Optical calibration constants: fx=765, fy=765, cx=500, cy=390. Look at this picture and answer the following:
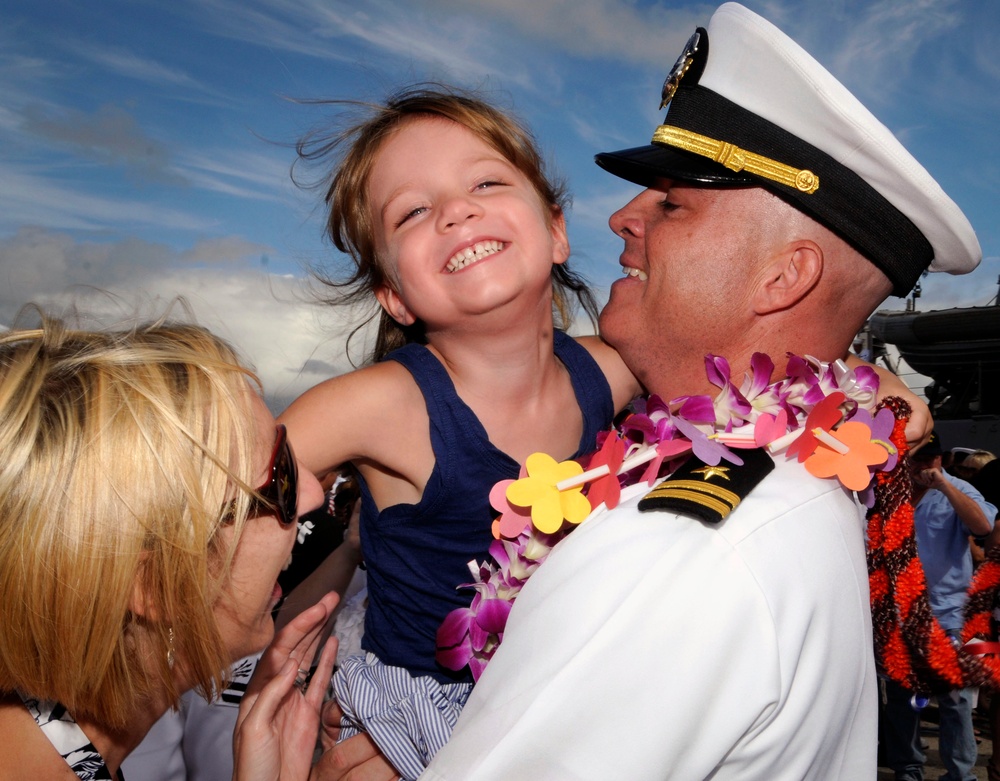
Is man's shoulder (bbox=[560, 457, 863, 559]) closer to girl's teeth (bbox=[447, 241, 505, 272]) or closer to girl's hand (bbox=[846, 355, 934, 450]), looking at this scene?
girl's hand (bbox=[846, 355, 934, 450])

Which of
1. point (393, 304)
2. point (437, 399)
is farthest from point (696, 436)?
point (393, 304)

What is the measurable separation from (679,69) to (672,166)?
0.38 metres

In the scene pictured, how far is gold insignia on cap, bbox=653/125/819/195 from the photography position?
205 centimetres

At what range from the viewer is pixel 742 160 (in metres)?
2.11

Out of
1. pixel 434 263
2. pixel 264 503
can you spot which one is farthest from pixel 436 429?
pixel 264 503

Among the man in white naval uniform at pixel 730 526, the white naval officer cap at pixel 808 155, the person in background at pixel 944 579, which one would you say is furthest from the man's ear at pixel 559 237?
the person in background at pixel 944 579

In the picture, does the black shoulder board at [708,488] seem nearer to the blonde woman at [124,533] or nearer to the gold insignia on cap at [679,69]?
the blonde woman at [124,533]

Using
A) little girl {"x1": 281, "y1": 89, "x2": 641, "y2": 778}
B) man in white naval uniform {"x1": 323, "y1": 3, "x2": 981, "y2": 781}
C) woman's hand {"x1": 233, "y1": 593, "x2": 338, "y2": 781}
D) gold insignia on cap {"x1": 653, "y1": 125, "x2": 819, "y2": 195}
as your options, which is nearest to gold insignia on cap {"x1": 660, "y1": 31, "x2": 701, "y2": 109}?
man in white naval uniform {"x1": 323, "y1": 3, "x2": 981, "y2": 781}

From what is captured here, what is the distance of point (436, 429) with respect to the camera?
258cm

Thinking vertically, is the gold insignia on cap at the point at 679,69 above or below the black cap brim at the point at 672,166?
above

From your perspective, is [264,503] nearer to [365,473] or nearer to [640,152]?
[365,473]

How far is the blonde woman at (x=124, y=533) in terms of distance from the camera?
151 cm

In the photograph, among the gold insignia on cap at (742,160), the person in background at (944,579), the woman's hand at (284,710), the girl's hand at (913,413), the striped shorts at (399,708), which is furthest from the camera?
the person in background at (944,579)

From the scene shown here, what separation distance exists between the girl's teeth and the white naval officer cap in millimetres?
548
